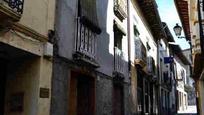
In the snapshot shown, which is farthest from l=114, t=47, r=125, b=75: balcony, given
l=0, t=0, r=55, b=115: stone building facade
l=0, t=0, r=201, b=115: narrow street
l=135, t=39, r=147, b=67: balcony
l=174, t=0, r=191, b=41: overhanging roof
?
l=0, t=0, r=55, b=115: stone building facade

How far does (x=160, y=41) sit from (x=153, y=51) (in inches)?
125

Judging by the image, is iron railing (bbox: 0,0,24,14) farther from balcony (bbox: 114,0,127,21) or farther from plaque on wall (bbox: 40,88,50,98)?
balcony (bbox: 114,0,127,21)

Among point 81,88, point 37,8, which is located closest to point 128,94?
point 81,88

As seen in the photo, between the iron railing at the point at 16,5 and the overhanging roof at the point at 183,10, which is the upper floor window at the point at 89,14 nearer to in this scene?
the iron railing at the point at 16,5

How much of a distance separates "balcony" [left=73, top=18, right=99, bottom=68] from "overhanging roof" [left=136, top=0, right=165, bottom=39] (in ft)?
26.2

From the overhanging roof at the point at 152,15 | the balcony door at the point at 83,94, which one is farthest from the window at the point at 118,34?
the overhanging roof at the point at 152,15

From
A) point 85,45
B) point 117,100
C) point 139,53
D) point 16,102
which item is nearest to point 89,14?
point 85,45

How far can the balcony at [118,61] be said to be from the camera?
1245 cm

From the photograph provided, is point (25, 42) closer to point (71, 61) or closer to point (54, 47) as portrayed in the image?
point (54, 47)

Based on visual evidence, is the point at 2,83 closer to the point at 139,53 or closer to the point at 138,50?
the point at 138,50

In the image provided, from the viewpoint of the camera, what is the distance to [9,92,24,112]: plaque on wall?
23.2ft

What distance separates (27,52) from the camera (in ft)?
22.0

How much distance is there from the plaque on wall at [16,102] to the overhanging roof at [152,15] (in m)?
11.3

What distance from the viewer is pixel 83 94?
→ 9.77 m
